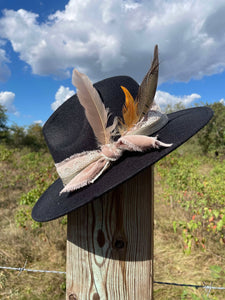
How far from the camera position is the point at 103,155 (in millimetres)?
845

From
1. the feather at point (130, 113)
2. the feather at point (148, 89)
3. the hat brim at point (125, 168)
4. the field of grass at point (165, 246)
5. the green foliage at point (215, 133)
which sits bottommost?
the field of grass at point (165, 246)

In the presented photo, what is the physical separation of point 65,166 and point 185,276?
3.10 m

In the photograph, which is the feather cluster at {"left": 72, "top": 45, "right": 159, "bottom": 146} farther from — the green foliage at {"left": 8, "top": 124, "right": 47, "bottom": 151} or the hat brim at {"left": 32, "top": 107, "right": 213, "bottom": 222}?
the green foliage at {"left": 8, "top": 124, "right": 47, "bottom": 151}

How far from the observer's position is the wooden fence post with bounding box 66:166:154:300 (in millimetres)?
909

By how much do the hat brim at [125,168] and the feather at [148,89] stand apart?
0.12 m

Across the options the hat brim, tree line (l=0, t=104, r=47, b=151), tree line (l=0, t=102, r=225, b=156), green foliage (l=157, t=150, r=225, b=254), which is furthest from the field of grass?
tree line (l=0, t=104, r=47, b=151)

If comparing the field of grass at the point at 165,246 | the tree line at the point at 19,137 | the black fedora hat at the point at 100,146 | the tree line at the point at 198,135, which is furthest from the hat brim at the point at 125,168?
the tree line at the point at 19,137

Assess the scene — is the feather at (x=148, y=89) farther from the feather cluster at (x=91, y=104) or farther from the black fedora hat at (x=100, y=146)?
the feather cluster at (x=91, y=104)

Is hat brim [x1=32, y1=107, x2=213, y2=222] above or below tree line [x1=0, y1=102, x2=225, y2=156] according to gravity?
below

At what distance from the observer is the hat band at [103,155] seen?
0.81 meters

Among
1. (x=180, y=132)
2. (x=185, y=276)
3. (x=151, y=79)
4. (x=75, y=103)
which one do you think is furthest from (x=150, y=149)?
(x=185, y=276)

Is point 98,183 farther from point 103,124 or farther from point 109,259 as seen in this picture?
point 109,259

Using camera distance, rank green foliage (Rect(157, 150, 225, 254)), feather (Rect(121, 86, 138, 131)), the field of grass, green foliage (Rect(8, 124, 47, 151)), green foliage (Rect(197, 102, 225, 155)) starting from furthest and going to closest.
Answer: green foliage (Rect(8, 124, 47, 151))
green foliage (Rect(197, 102, 225, 155))
green foliage (Rect(157, 150, 225, 254))
the field of grass
feather (Rect(121, 86, 138, 131))

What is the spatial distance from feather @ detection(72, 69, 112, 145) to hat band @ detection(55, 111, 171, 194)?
80mm
